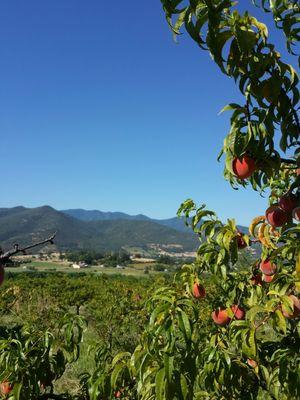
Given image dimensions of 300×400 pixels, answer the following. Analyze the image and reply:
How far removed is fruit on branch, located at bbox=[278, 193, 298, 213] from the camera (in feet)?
5.71

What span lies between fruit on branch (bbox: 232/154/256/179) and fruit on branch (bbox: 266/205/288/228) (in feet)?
0.99

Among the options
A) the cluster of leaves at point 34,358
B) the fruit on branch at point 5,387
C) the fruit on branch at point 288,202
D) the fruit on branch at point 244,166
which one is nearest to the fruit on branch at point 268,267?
the fruit on branch at point 288,202

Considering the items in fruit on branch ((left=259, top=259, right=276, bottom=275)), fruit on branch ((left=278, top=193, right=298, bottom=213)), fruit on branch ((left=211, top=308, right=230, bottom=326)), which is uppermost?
fruit on branch ((left=278, top=193, right=298, bottom=213))

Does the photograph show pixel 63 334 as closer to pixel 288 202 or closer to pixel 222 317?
pixel 222 317

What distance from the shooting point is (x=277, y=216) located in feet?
5.95

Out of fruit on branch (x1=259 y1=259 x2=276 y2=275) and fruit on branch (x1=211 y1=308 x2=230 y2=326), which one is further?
fruit on branch (x1=211 y1=308 x2=230 y2=326)

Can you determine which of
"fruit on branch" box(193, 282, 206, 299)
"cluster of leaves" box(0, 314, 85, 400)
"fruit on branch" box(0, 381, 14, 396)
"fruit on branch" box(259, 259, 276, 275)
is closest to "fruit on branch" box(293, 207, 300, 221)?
"fruit on branch" box(259, 259, 276, 275)

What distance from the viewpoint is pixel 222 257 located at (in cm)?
212

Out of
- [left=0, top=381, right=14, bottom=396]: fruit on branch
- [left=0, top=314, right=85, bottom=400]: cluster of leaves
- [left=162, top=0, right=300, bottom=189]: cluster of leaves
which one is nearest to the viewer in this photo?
[left=162, top=0, right=300, bottom=189]: cluster of leaves

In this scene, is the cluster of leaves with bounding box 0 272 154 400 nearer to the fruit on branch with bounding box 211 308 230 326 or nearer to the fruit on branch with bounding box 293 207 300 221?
the fruit on branch with bounding box 211 308 230 326

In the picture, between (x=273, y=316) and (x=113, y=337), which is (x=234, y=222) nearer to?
(x=273, y=316)

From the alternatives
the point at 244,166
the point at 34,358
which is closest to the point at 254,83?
the point at 244,166

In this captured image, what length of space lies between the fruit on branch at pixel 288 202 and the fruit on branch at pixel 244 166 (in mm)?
258

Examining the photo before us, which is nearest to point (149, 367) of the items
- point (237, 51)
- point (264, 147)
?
point (264, 147)
